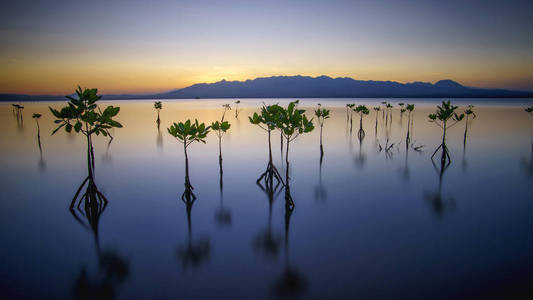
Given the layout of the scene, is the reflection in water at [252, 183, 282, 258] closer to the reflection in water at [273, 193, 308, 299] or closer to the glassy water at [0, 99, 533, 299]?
the glassy water at [0, 99, 533, 299]

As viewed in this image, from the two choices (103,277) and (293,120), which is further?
(293,120)

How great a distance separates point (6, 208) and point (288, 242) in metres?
12.6

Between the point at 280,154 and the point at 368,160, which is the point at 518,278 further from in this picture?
the point at 280,154

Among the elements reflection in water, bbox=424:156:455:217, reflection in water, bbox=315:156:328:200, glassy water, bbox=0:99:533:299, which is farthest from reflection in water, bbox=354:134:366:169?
reflection in water, bbox=424:156:455:217

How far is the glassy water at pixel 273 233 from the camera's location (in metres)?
6.99

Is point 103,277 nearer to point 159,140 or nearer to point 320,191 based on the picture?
point 320,191

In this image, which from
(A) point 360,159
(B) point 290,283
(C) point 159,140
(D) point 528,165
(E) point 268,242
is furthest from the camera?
(C) point 159,140

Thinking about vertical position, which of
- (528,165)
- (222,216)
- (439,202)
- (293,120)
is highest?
(293,120)

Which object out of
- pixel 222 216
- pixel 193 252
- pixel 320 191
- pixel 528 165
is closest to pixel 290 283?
pixel 193 252

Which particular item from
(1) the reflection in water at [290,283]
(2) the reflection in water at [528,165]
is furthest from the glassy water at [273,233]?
(2) the reflection in water at [528,165]

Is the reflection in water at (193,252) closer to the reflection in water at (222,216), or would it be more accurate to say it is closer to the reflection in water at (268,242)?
the reflection in water at (222,216)

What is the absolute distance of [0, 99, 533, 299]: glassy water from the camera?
699 centimetres

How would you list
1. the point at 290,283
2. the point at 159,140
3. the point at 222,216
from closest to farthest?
1. the point at 290,283
2. the point at 222,216
3. the point at 159,140

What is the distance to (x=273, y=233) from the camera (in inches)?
394
